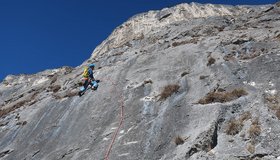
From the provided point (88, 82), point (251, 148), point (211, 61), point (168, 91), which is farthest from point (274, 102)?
point (88, 82)

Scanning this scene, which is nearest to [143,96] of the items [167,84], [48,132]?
[167,84]

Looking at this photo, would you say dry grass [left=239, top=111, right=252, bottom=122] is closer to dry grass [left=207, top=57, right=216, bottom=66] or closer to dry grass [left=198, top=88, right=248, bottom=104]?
dry grass [left=198, top=88, right=248, bottom=104]

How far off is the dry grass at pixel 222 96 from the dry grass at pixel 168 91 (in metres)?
2.65

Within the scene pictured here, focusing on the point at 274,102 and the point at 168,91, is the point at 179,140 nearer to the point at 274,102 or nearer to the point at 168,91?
the point at 274,102

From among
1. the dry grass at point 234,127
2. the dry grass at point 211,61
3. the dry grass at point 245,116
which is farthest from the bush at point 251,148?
the dry grass at point 211,61

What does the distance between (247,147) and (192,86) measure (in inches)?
280

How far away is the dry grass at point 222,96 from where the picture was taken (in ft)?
63.4

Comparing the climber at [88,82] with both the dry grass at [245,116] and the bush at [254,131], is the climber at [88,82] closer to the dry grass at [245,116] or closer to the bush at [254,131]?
the dry grass at [245,116]

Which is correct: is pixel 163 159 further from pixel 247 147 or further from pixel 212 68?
pixel 212 68

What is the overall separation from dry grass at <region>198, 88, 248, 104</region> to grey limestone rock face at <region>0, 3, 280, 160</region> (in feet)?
Answer: 0.16

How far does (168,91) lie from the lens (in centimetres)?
2256

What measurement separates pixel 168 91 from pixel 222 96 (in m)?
3.83

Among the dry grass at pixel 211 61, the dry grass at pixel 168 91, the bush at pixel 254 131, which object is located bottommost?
the bush at pixel 254 131

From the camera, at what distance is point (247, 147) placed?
15.6m
